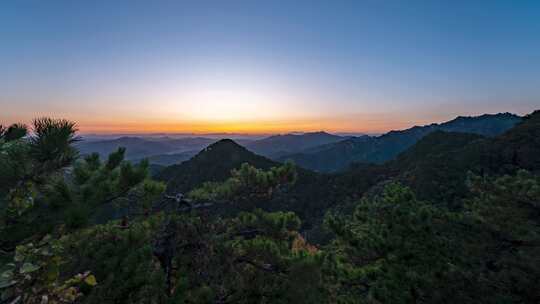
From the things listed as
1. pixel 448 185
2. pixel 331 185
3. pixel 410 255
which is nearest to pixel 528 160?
pixel 448 185

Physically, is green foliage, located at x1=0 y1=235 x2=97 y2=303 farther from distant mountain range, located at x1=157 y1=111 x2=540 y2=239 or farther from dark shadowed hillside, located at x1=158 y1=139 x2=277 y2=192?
dark shadowed hillside, located at x1=158 y1=139 x2=277 y2=192

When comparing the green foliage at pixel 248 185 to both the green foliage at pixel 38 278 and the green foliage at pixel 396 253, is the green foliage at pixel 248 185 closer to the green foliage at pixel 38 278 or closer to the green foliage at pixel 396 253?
the green foliage at pixel 396 253

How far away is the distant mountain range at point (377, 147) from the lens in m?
169

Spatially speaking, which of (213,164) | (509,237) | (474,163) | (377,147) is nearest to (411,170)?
(474,163)

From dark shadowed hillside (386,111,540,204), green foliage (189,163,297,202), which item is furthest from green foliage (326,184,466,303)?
dark shadowed hillside (386,111,540,204)

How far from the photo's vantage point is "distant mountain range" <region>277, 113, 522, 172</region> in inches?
6644

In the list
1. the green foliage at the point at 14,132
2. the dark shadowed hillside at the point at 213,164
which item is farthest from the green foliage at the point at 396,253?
the dark shadowed hillside at the point at 213,164

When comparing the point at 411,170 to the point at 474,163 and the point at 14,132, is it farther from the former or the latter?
the point at 14,132

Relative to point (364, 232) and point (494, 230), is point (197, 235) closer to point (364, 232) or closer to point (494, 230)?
point (364, 232)

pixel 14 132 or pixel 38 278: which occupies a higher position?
pixel 14 132

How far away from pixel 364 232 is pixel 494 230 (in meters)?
3.77

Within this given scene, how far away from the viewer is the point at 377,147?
18475 centimetres

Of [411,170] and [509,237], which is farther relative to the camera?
[411,170]

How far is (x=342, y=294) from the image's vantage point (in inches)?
279
